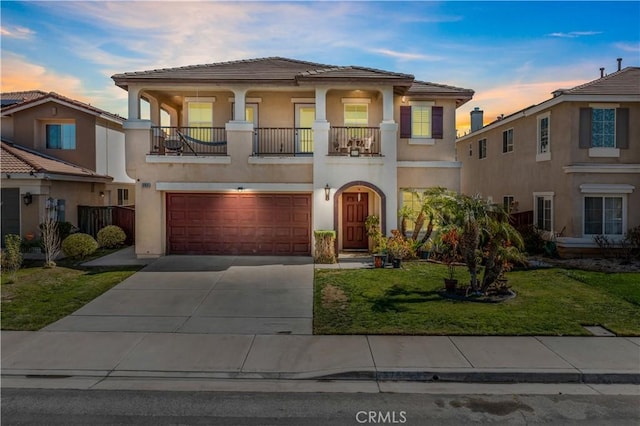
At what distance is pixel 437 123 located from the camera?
1791 centimetres

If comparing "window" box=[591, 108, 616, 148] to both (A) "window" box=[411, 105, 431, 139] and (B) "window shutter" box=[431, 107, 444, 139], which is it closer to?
(B) "window shutter" box=[431, 107, 444, 139]

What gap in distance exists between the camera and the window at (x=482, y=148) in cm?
2545

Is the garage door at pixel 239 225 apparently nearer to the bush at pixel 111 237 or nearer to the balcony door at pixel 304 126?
the balcony door at pixel 304 126

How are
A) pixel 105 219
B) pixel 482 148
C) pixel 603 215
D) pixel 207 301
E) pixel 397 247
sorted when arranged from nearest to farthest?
pixel 207 301, pixel 397 247, pixel 603 215, pixel 105 219, pixel 482 148

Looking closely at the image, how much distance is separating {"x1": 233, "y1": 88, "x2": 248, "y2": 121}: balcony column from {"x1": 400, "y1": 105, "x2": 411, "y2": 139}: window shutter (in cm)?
586

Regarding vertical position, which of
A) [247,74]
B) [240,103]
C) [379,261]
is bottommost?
[379,261]

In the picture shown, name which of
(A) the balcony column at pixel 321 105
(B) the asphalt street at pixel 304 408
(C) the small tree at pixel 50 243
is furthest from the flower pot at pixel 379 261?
(C) the small tree at pixel 50 243

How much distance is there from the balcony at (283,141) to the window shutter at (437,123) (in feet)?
15.3

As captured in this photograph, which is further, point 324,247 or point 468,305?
point 324,247

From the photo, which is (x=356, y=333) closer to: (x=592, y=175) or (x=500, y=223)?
(x=500, y=223)

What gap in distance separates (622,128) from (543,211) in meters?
4.12

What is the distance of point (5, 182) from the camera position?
16.4m

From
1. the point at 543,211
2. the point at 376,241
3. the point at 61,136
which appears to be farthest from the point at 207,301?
the point at 61,136

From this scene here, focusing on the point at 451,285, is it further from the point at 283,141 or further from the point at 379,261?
the point at 283,141
